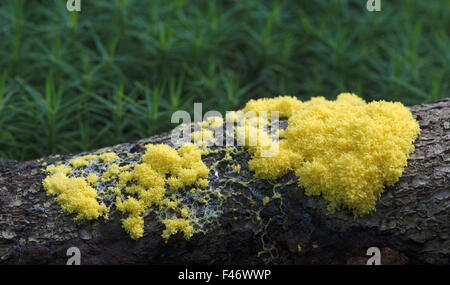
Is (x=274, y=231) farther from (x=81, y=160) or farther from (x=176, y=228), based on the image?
(x=81, y=160)

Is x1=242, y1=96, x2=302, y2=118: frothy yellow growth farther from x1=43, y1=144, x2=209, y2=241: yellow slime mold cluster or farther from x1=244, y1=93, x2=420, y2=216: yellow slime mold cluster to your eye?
x1=43, y1=144, x2=209, y2=241: yellow slime mold cluster

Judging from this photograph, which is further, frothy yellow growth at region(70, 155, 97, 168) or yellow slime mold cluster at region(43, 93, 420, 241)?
frothy yellow growth at region(70, 155, 97, 168)

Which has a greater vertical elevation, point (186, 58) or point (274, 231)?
point (186, 58)

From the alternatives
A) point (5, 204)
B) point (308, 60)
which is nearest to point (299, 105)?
point (5, 204)

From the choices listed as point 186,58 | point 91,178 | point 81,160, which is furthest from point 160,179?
point 186,58

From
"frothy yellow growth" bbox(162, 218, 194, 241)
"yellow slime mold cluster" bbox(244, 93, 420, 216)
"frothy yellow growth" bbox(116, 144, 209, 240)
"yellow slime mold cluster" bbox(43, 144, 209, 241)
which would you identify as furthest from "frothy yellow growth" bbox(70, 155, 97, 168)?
"yellow slime mold cluster" bbox(244, 93, 420, 216)

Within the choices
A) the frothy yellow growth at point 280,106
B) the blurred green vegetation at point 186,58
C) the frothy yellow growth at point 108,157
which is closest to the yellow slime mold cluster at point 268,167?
the frothy yellow growth at point 108,157

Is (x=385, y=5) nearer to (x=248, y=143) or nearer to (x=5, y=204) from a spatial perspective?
(x=248, y=143)
